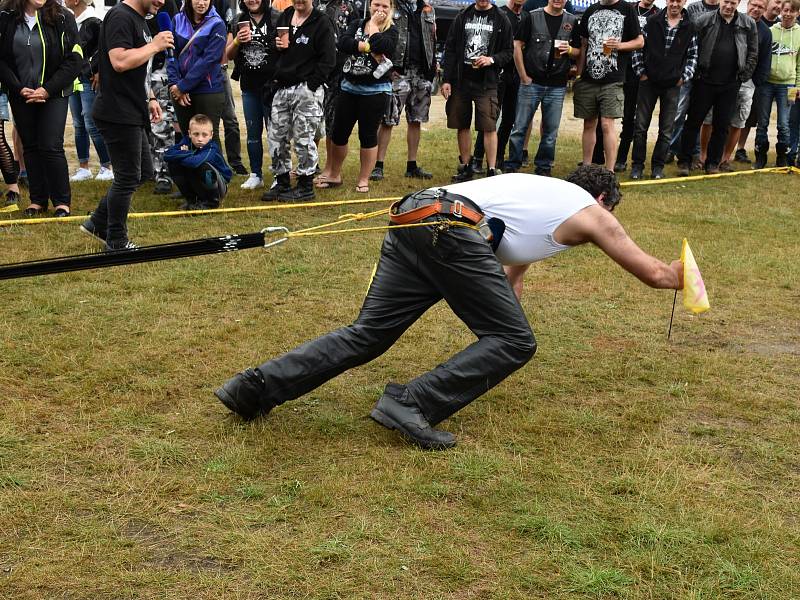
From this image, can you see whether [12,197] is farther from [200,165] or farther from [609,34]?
[609,34]

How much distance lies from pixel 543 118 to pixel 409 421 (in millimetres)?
7018

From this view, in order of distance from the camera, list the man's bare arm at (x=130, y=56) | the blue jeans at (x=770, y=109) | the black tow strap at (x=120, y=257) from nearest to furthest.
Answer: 1. the black tow strap at (x=120, y=257)
2. the man's bare arm at (x=130, y=56)
3. the blue jeans at (x=770, y=109)

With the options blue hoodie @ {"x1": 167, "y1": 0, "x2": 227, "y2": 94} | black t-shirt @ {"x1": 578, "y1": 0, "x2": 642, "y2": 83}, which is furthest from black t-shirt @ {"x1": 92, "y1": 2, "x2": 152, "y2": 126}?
black t-shirt @ {"x1": 578, "y1": 0, "x2": 642, "y2": 83}

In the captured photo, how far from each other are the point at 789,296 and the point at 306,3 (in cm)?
491

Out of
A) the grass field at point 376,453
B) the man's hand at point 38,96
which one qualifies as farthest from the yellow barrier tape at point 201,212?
the man's hand at point 38,96

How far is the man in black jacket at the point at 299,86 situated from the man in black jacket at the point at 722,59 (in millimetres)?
4687

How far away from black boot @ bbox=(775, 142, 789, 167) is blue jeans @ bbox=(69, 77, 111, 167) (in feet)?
27.0

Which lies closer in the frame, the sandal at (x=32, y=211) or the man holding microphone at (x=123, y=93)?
the man holding microphone at (x=123, y=93)

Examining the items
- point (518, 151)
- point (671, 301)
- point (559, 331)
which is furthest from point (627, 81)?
point (559, 331)

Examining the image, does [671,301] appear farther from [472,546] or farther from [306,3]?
[306,3]

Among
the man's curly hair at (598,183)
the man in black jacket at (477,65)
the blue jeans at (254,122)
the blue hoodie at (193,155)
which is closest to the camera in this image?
the man's curly hair at (598,183)

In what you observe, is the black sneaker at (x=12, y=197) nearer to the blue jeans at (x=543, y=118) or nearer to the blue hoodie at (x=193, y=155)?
the blue hoodie at (x=193, y=155)

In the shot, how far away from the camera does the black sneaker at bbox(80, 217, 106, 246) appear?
7.29 m

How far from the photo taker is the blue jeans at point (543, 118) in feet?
34.2
